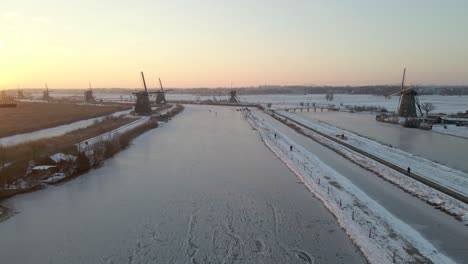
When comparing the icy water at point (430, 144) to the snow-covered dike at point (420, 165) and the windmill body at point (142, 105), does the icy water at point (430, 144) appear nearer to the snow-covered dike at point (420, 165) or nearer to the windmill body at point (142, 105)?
the snow-covered dike at point (420, 165)

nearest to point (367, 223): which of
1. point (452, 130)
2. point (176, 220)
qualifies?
point (176, 220)

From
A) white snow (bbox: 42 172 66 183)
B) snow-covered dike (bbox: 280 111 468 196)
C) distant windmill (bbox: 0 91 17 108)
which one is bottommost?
snow-covered dike (bbox: 280 111 468 196)

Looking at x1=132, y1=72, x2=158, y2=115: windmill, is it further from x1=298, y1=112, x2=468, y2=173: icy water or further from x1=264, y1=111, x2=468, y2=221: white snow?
x1=264, y1=111, x2=468, y2=221: white snow

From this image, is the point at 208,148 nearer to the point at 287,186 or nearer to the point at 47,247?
the point at 287,186

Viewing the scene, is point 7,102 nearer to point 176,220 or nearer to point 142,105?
point 142,105

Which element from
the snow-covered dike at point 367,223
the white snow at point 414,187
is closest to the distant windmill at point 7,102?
the white snow at point 414,187

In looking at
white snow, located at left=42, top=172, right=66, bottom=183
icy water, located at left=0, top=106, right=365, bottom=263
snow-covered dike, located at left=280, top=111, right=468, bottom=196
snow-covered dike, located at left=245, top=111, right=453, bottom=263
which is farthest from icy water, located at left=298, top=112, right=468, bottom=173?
white snow, located at left=42, top=172, right=66, bottom=183
